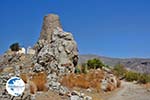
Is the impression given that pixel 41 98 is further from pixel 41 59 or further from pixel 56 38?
pixel 56 38

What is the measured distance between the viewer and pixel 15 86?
45.3ft

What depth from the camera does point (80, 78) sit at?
86.7 ft

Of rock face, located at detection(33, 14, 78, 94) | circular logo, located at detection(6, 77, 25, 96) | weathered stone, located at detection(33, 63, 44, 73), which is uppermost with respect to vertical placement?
rock face, located at detection(33, 14, 78, 94)

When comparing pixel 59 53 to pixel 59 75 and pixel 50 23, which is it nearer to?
pixel 59 75

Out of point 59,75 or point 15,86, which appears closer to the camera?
point 15,86

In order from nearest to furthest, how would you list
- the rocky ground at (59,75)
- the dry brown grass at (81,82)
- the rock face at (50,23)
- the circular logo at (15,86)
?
the circular logo at (15,86), the rocky ground at (59,75), the dry brown grass at (81,82), the rock face at (50,23)

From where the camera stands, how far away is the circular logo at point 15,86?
13.7m

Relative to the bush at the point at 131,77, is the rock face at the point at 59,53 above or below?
above

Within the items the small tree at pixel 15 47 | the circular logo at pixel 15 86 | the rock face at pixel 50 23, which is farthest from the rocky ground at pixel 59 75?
the small tree at pixel 15 47

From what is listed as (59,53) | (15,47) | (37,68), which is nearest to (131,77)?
(59,53)

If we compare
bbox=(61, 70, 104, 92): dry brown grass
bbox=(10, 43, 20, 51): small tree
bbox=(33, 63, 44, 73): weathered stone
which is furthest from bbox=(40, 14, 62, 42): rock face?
bbox=(61, 70, 104, 92): dry brown grass

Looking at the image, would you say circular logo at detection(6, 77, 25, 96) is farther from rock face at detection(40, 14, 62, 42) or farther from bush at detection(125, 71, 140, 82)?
bush at detection(125, 71, 140, 82)

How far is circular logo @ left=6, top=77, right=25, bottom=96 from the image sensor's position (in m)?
13.7

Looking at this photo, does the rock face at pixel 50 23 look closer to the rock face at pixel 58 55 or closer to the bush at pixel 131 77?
the rock face at pixel 58 55
